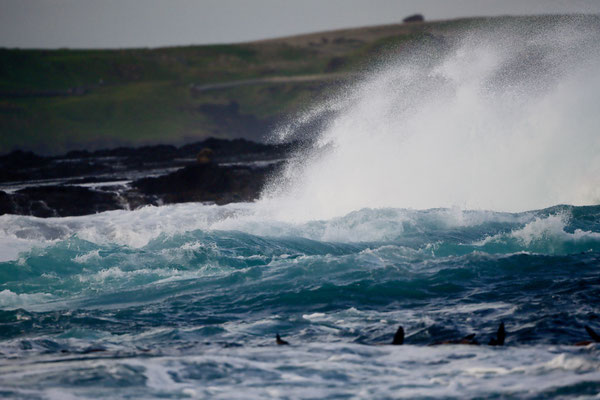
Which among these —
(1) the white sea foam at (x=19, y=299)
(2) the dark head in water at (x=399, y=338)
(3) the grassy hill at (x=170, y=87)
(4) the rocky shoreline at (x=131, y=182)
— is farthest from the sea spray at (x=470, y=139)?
(3) the grassy hill at (x=170, y=87)

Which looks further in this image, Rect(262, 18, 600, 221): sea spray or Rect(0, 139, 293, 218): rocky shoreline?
Rect(0, 139, 293, 218): rocky shoreline

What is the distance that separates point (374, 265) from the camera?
562 inches

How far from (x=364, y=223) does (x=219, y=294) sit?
7.35m

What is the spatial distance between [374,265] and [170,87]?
91.3 meters

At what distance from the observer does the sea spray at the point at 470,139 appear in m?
24.0

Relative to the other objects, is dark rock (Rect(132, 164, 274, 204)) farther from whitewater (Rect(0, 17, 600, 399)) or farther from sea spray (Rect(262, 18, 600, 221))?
sea spray (Rect(262, 18, 600, 221))

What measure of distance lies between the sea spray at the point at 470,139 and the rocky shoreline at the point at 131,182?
3.33 m

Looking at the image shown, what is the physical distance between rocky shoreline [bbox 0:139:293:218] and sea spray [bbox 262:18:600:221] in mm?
3329

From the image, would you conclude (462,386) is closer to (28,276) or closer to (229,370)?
(229,370)

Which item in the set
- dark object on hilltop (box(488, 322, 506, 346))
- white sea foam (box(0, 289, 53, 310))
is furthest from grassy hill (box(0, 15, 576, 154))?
dark object on hilltop (box(488, 322, 506, 346))

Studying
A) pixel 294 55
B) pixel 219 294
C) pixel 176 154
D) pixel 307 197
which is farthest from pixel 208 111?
pixel 219 294

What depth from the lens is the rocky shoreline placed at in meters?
30.0

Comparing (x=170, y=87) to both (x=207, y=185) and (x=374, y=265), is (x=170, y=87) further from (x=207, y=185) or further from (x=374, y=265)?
(x=374, y=265)

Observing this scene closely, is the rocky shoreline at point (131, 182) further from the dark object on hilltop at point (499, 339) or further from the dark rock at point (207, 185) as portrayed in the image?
the dark object on hilltop at point (499, 339)
